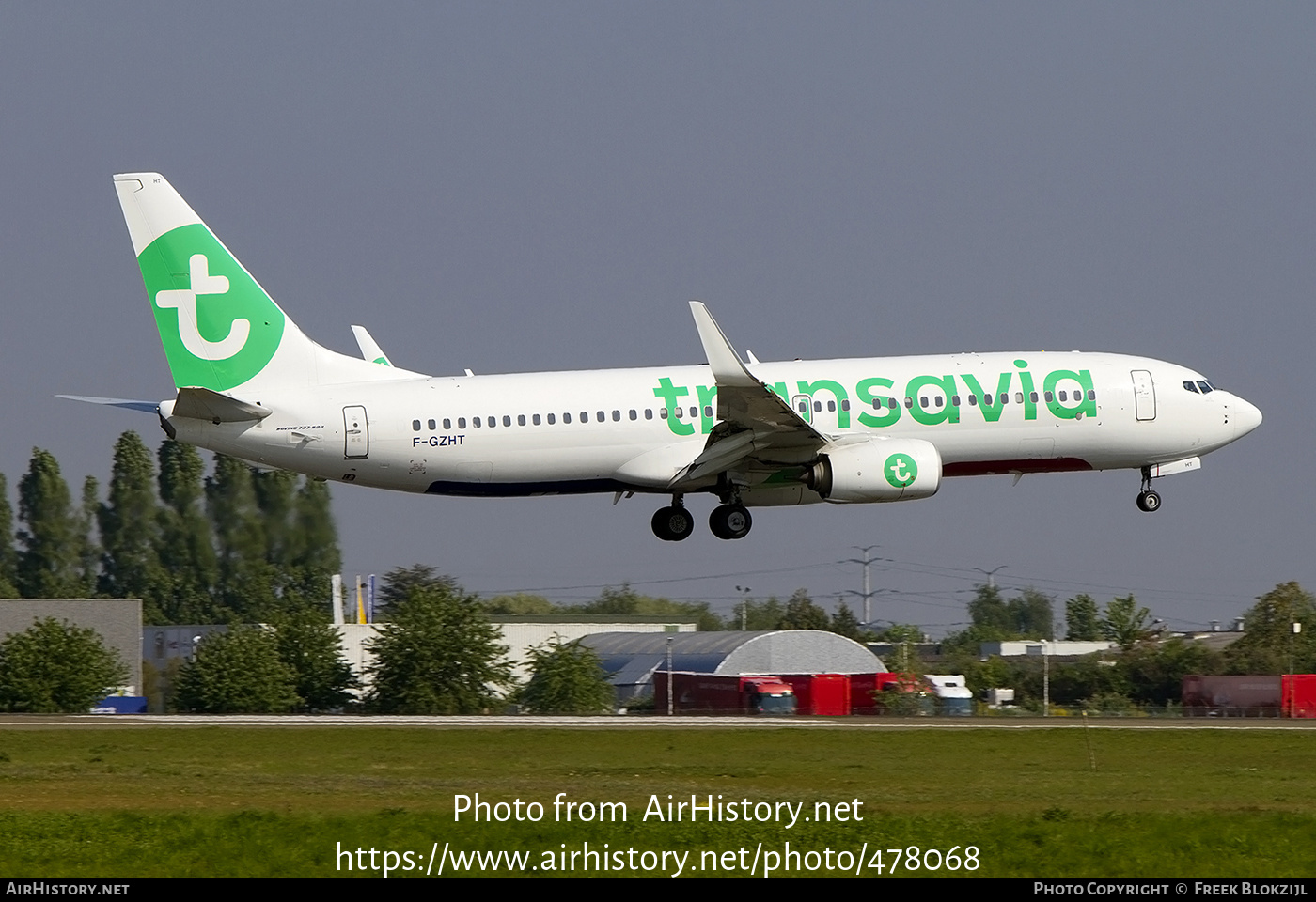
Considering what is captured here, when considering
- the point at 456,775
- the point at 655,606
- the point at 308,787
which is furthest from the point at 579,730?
the point at 655,606

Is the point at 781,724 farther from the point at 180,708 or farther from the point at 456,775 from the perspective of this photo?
the point at 180,708

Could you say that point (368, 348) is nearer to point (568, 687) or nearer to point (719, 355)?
point (719, 355)

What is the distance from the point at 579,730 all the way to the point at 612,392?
32.9 feet

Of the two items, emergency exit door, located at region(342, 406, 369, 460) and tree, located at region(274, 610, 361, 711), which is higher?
emergency exit door, located at region(342, 406, 369, 460)

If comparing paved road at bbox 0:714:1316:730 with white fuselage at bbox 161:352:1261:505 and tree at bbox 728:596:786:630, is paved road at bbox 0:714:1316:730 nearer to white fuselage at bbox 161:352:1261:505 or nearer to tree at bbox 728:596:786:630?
white fuselage at bbox 161:352:1261:505

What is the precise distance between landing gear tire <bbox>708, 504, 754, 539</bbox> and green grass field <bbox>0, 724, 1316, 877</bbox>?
5.56 meters

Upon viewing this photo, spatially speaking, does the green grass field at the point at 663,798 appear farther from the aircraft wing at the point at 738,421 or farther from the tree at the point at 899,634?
the tree at the point at 899,634

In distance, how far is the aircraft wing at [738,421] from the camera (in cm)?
4516

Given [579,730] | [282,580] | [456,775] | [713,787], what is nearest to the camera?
[713,787]

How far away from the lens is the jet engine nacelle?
47781 millimetres

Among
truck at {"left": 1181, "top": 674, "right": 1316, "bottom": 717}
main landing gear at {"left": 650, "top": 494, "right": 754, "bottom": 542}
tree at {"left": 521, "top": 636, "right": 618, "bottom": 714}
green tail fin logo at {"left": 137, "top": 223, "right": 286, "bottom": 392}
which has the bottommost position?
truck at {"left": 1181, "top": 674, "right": 1316, "bottom": 717}


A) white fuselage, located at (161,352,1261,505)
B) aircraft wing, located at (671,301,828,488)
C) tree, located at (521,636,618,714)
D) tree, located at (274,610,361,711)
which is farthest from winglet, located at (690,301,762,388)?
tree, located at (274,610,361,711)

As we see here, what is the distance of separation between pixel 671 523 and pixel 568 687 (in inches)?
1430

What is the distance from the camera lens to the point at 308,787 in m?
37.7
